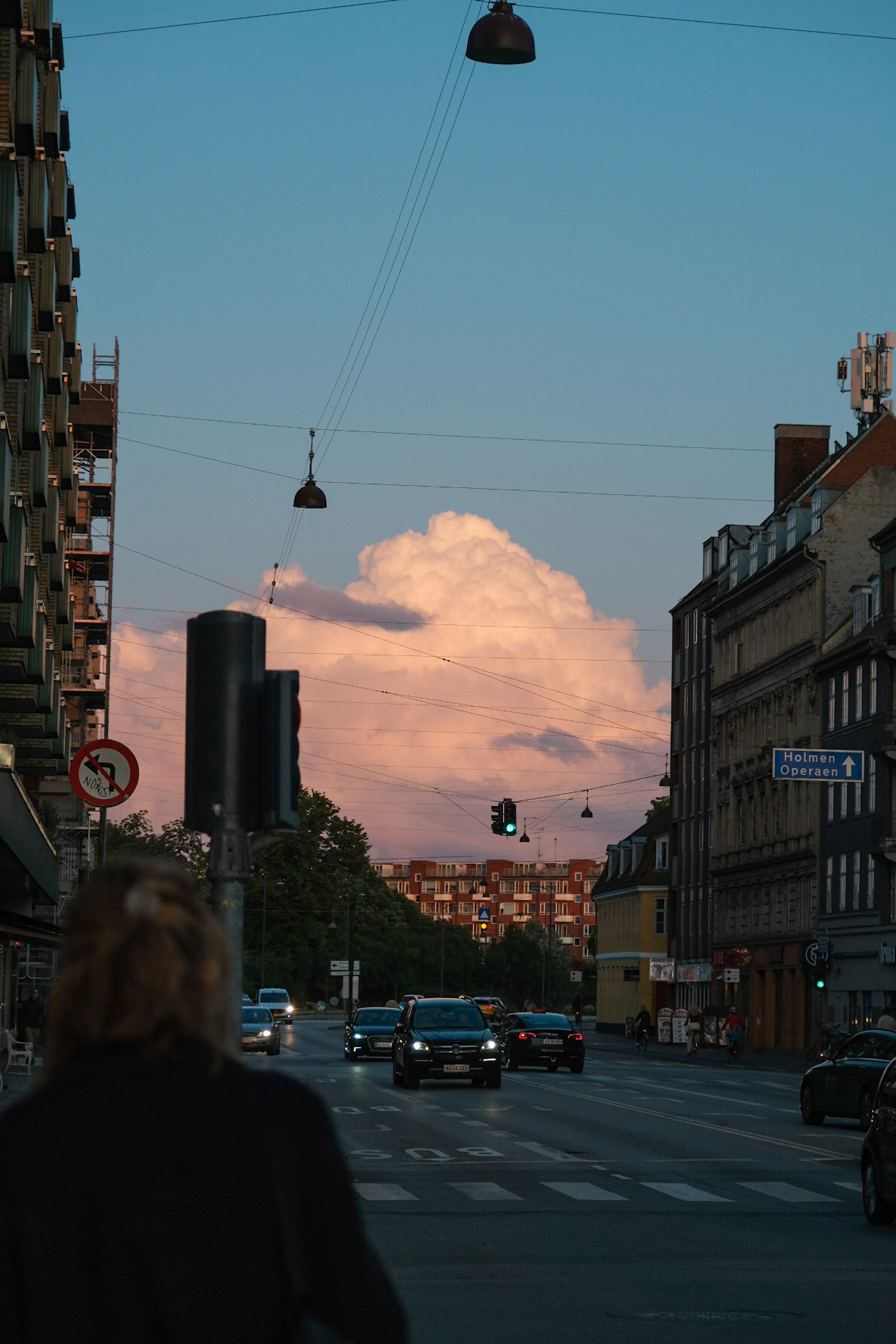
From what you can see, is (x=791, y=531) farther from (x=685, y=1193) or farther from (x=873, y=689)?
(x=685, y=1193)

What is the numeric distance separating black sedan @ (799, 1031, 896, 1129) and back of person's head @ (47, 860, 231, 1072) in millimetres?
26584

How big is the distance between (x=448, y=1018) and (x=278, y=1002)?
57420 mm

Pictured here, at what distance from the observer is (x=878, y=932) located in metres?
65.2

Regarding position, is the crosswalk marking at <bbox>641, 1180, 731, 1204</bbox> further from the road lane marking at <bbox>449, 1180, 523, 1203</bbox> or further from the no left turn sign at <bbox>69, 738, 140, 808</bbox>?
the no left turn sign at <bbox>69, 738, 140, 808</bbox>

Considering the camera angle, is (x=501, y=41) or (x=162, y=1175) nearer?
(x=162, y=1175)

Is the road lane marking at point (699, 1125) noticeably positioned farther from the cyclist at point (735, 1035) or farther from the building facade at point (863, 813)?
the cyclist at point (735, 1035)

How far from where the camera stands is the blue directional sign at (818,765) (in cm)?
4706

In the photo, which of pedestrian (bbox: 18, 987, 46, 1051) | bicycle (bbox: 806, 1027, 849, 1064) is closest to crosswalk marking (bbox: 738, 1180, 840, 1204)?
pedestrian (bbox: 18, 987, 46, 1051)

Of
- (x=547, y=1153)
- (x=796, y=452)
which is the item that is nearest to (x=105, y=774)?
(x=547, y=1153)

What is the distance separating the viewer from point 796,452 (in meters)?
88.3

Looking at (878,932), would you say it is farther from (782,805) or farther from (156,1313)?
(156,1313)

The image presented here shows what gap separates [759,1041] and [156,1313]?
79615 mm

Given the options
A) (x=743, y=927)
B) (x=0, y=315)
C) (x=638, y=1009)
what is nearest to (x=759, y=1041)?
(x=743, y=927)

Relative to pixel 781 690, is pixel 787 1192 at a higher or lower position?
lower
